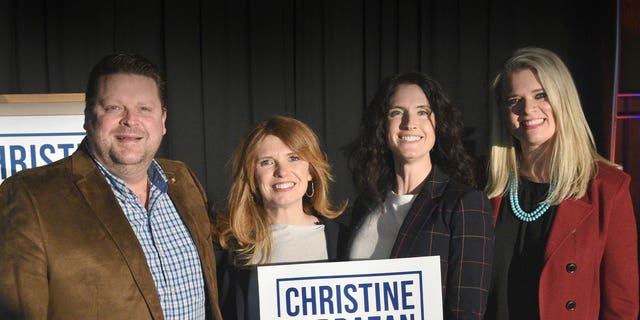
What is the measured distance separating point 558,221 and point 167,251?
49.2 inches

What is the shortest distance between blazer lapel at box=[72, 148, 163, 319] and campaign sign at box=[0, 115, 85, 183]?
871 mm

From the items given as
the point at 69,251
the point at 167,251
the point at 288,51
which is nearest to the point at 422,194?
the point at 167,251

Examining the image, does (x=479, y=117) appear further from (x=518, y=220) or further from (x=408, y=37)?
(x=518, y=220)

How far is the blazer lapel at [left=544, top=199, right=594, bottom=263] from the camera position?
1.85 meters

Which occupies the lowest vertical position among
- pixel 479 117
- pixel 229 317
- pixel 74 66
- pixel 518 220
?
pixel 229 317

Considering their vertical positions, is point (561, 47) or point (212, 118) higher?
point (561, 47)

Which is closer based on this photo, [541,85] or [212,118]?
[541,85]

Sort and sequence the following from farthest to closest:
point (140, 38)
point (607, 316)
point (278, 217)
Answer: point (140, 38) → point (278, 217) → point (607, 316)

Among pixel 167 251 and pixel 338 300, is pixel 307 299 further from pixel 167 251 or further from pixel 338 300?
pixel 167 251

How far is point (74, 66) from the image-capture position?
401 centimetres

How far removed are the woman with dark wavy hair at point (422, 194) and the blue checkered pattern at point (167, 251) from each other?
0.54 m

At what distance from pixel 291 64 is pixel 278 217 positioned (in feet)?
7.36

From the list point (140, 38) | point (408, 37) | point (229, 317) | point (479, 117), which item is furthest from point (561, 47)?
point (229, 317)

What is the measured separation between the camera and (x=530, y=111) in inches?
75.3
